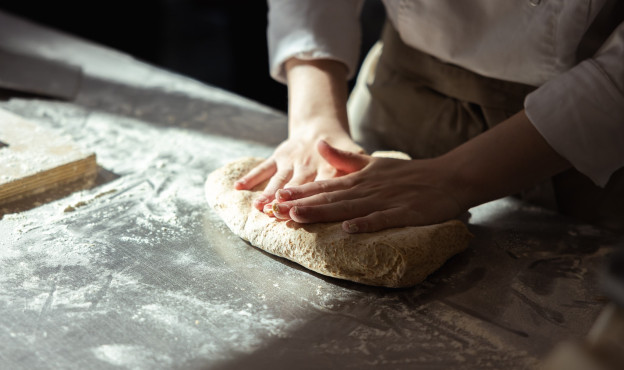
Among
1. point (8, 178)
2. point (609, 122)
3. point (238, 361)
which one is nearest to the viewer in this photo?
point (238, 361)

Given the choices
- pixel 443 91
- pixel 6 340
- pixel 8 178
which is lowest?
pixel 6 340

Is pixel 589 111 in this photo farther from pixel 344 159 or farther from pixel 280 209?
pixel 280 209

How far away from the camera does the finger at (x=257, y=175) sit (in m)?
1.26

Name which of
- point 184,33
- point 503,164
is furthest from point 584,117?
point 184,33

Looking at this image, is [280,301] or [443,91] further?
[443,91]

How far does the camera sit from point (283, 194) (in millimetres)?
1149

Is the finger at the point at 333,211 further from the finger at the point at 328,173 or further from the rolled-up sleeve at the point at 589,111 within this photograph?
the rolled-up sleeve at the point at 589,111

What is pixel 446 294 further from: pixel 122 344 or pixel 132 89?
pixel 132 89

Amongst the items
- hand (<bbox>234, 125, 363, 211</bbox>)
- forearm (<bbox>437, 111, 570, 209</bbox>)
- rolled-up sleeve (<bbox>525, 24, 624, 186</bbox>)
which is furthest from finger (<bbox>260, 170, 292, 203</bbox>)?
rolled-up sleeve (<bbox>525, 24, 624, 186</bbox>)

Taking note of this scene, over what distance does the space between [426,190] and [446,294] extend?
0.77ft

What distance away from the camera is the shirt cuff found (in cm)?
111

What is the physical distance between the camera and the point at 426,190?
1.17 m

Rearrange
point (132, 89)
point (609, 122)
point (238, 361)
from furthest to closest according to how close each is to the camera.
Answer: point (132, 89) → point (609, 122) → point (238, 361)

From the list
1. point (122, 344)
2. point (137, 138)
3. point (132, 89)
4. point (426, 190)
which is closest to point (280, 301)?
point (122, 344)
